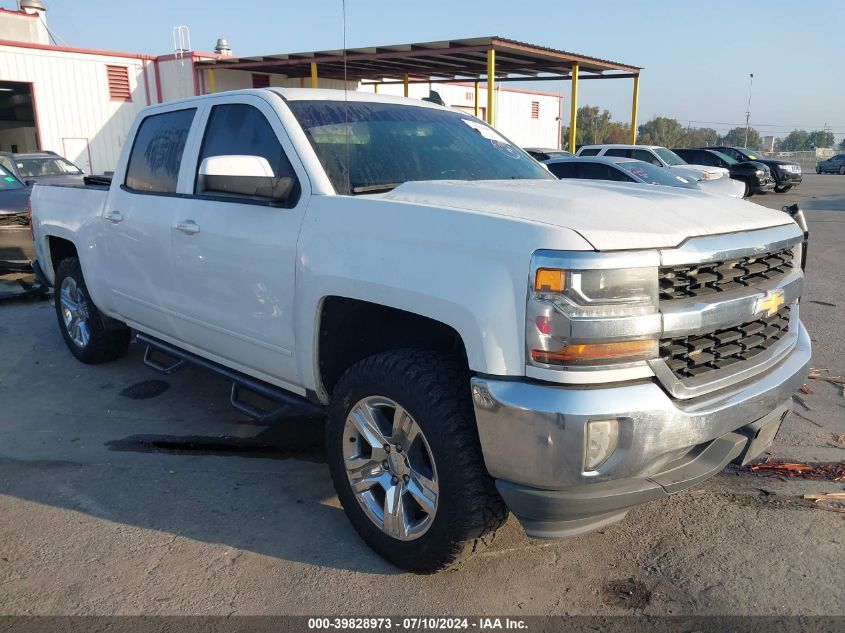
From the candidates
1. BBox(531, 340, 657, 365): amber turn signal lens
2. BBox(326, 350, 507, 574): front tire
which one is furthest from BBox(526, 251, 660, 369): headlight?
BBox(326, 350, 507, 574): front tire

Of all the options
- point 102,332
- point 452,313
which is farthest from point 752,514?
point 102,332

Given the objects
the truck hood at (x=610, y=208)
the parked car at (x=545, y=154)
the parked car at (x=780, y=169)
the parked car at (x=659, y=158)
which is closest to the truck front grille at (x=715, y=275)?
the truck hood at (x=610, y=208)

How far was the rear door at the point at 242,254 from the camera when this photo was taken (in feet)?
10.6

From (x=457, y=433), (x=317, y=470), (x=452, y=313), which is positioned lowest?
(x=317, y=470)

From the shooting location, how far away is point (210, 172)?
3139 millimetres

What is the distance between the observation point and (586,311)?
2256mm

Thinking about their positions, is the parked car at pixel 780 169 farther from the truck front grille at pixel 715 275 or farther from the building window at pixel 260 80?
the truck front grille at pixel 715 275

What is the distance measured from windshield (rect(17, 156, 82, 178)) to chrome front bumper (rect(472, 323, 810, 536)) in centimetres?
1292

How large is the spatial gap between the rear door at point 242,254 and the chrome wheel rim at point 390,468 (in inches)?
21.6

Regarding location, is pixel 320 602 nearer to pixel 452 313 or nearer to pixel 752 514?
pixel 452 313

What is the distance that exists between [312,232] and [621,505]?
5.55 ft

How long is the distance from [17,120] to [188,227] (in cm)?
2937

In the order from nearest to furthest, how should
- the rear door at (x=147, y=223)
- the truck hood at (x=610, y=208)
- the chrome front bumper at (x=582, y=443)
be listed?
the chrome front bumper at (x=582, y=443) → the truck hood at (x=610, y=208) → the rear door at (x=147, y=223)

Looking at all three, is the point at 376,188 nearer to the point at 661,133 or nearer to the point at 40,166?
the point at 40,166
